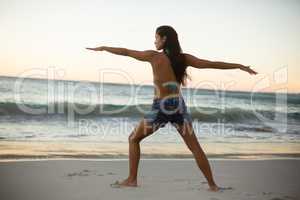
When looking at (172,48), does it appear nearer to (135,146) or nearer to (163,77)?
(163,77)

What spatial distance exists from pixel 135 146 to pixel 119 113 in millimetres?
1298

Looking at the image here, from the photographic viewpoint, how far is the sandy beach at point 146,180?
289 cm

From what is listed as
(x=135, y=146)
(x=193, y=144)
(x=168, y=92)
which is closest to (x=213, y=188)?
(x=193, y=144)

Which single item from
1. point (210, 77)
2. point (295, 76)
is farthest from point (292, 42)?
point (210, 77)

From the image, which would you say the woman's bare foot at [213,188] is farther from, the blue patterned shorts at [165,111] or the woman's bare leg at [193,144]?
the blue patterned shorts at [165,111]

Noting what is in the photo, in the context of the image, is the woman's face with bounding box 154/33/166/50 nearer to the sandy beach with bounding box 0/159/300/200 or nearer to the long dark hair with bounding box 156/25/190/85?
the long dark hair with bounding box 156/25/190/85

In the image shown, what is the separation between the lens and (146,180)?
3.09m

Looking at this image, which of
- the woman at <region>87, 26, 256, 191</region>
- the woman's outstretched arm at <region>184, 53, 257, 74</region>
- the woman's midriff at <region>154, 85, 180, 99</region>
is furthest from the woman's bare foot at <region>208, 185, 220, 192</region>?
the woman's outstretched arm at <region>184, 53, 257, 74</region>

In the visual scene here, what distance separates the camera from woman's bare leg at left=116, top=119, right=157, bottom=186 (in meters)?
2.88

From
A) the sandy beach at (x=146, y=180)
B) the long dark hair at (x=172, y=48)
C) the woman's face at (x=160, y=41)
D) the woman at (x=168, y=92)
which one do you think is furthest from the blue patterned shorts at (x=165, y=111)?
the sandy beach at (x=146, y=180)

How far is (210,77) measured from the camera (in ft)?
13.0

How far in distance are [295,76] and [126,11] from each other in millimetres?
1511

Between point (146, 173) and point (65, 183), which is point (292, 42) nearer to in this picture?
point (146, 173)

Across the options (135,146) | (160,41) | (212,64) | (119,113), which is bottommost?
(135,146)
